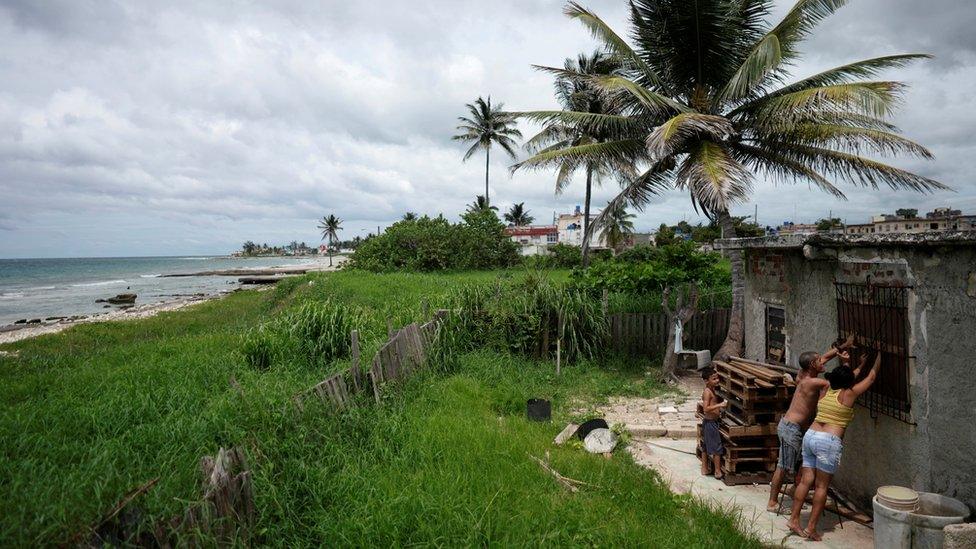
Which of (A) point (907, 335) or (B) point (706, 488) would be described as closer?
(A) point (907, 335)

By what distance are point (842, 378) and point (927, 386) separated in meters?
0.63

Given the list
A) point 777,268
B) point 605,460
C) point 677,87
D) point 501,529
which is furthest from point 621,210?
point 501,529

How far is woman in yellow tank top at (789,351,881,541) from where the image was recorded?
461cm

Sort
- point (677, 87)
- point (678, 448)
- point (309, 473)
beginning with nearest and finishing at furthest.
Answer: point (309, 473) → point (678, 448) → point (677, 87)

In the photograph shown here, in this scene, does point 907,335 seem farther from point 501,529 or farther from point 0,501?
point 0,501

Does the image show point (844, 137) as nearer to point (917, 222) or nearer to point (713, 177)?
point (713, 177)

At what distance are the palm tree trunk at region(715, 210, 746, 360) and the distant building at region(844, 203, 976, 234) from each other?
2376 mm

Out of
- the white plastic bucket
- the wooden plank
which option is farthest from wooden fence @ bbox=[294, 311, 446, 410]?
the white plastic bucket

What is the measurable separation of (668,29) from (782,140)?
11.6 feet

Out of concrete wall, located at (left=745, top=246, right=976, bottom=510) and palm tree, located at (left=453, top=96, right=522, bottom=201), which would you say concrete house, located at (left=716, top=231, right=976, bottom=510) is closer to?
concrete wall, located at (left=745, top=246, right=976, bottom=510)

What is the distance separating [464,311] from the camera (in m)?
10.9

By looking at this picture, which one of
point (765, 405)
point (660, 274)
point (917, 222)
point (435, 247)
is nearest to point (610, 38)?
point (660, 274)

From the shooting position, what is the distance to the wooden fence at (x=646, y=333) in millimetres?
11430

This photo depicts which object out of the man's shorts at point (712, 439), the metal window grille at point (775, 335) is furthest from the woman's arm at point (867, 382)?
the metal window grille at point (775, 335)
